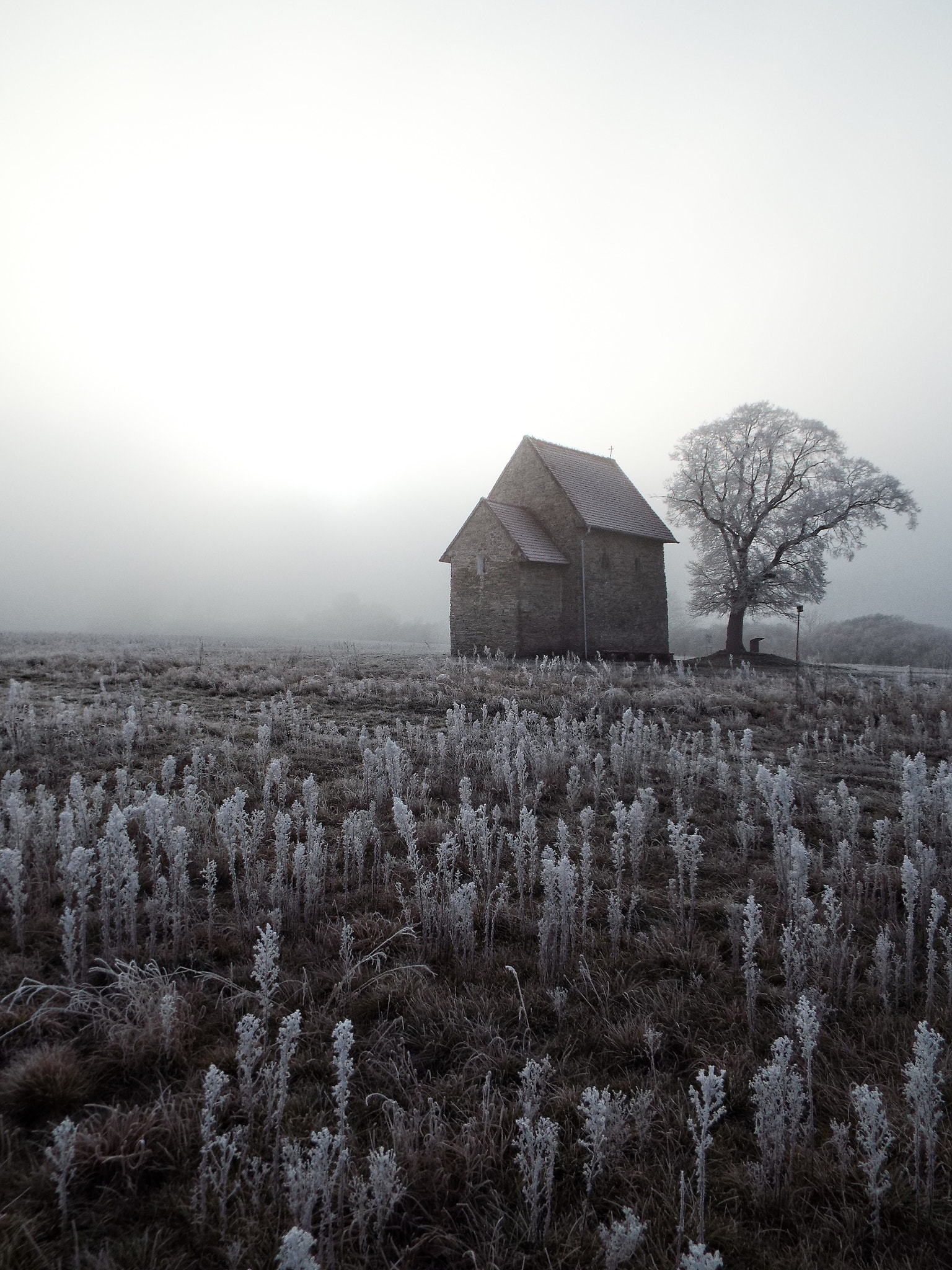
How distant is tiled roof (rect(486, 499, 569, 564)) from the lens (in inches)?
999

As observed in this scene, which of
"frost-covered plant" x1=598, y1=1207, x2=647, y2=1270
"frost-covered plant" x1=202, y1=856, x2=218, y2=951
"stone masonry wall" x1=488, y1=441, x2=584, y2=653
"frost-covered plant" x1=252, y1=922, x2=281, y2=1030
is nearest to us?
"frost-covered plant" x1=598, y1=1207, x2=647, y2=1270

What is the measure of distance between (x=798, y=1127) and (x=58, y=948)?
3685 millimetres

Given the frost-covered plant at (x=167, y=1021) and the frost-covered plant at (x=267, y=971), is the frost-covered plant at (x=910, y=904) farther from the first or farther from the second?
the frost-covered plant at (x=167, y=1021)

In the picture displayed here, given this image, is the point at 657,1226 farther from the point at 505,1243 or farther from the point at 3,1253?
the point at 3,1253

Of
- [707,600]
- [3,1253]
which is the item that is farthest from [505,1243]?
[707,600]

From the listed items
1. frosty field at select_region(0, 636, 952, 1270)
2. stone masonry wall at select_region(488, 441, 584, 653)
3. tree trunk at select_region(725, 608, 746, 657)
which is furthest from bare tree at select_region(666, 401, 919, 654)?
frosty field at select_region(0, 636, 952, 1270)

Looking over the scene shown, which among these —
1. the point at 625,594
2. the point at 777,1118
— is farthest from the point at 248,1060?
the point at 625,594

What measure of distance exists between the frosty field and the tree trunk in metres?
28.4

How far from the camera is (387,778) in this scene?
6.74m

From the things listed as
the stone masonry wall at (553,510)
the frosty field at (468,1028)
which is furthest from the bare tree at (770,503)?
the frosty field at (468,1028)

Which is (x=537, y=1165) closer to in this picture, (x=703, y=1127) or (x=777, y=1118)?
(x=703, y=1127)

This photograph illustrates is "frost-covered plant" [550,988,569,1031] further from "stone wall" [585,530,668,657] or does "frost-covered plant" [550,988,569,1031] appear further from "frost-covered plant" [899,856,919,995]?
"stone wall" [585,530,668,657]

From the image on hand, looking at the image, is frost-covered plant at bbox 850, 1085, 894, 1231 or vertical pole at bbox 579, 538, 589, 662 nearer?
frost-covered plant at bbox 850, 1085, 894, 1231

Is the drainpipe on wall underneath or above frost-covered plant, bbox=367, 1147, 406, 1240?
above
